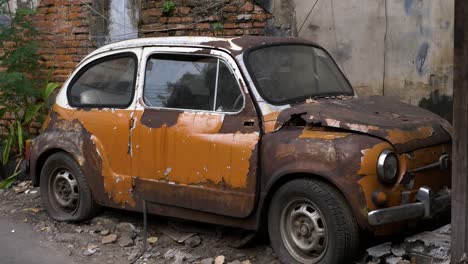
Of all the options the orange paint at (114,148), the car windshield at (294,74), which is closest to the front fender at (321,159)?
the car windshield at (294,74)

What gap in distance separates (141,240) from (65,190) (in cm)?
105

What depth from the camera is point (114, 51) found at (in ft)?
21.5

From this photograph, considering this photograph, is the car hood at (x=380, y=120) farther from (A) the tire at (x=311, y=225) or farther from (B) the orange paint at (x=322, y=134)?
(A) the tire at (x=311, y=225)

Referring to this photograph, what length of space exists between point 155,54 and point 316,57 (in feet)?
4.88

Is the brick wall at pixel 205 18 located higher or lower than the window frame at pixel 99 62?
higher

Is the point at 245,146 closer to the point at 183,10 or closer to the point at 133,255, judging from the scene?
the point at 133,255

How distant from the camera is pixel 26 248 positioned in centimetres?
639

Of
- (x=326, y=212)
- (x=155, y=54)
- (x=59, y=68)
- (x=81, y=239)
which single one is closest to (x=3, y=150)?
(x=59, y=68)

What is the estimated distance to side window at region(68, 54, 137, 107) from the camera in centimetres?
634

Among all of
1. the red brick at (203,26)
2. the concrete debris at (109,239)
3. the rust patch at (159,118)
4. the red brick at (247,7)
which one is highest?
the red brick at (247,7)

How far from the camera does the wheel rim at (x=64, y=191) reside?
22.1 feet

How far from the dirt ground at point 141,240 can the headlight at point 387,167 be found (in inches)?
51.4

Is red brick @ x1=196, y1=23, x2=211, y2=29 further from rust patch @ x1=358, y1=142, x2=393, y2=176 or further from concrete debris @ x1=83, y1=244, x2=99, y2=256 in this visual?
rust patch @ x1=358, y1=142, x2=393, y2=176

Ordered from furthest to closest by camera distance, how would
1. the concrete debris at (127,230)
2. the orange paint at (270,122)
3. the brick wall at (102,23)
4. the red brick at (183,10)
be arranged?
the red brick at (183,10) < the brick wall at (102,23) < the concrete debris at (127,230) < the orange paint at (270,122)
